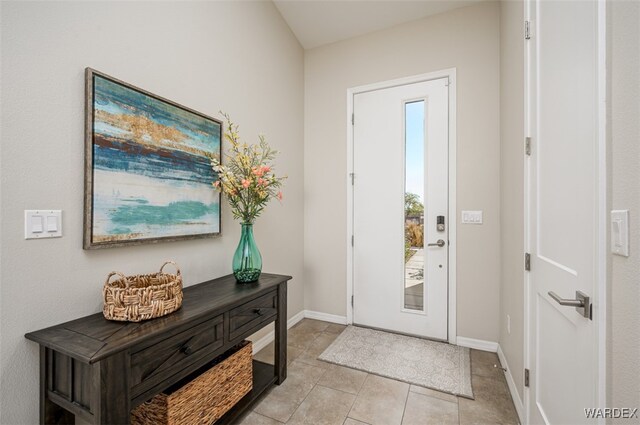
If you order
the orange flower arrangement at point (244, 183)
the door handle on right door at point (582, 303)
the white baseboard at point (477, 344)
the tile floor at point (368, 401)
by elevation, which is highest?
the orange flower arrangement at point (244, 183)

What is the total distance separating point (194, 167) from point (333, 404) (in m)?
1.75

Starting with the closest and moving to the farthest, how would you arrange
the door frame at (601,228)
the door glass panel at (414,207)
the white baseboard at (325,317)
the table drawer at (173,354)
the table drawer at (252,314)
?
the door frame at (601,228) → the table drawer at (173,354) → the table drawer at (252,314) → the door glass panel at (414,207) → the white baseboard at (325,317)

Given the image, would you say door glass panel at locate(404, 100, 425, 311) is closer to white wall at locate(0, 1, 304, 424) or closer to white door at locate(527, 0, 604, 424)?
white door at locate(527, 0, 604, 424)

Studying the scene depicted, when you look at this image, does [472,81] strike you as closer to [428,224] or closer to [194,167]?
[428,224]

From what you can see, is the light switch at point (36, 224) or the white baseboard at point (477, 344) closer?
the light switch at point (36, 224)

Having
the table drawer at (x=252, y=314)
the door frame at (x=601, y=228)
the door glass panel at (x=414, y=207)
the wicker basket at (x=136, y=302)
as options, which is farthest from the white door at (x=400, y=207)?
the wicker basket at (x=136, y=302)

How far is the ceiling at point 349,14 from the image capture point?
8.46 ft

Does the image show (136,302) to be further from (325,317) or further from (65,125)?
(325,317)

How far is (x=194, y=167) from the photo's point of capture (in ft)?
5.90

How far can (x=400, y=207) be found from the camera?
2.80 meters

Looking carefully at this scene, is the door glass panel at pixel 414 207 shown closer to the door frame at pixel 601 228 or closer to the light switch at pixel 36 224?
the door frame at pixel 601 228

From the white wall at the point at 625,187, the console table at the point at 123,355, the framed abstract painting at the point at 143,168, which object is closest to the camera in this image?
the white wall at the point at 625,187

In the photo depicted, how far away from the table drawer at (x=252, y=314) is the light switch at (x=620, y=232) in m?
1.56

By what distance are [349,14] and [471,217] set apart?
223cm
